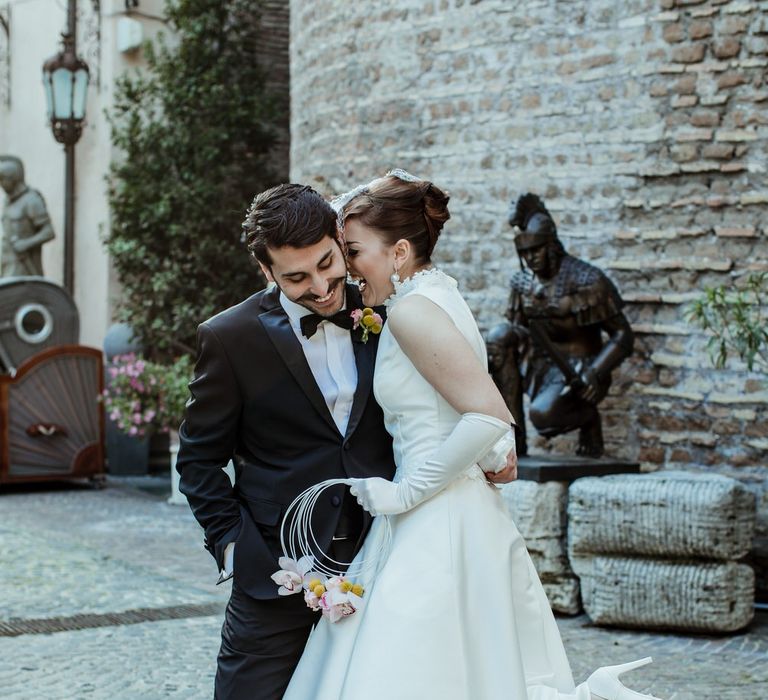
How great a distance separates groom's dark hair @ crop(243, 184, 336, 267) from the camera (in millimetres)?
2543

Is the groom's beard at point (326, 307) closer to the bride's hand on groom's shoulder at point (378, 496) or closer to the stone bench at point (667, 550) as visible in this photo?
the bride's hand on groom's shoulder at point (378, 496)

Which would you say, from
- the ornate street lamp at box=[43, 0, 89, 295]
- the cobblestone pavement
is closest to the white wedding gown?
the cobblestone pavement

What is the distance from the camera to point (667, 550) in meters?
5.61

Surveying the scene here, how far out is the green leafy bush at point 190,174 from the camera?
11539mm

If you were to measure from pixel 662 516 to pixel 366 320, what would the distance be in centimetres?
320

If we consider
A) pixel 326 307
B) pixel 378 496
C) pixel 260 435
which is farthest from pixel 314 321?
pixel 378 496

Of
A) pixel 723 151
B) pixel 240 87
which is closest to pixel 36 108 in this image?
pixel 240 87

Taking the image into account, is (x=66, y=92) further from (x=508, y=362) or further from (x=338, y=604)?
(x=338, y=604)

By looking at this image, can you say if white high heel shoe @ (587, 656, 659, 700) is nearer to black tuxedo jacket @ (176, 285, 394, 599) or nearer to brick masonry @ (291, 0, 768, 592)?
black tuxedo jacket @ (176, 285, 394, 599)

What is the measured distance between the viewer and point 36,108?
14945 mm

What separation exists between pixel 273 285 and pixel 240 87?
31.0 ft

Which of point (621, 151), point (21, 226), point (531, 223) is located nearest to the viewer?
point (531, 223)

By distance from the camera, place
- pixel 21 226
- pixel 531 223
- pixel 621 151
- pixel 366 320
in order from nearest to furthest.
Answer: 1. pixel 366 320
2. pixel 531 223
3. pixel 621 151
4. pixel 21 226

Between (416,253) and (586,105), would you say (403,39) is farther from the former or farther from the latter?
(416,253)
